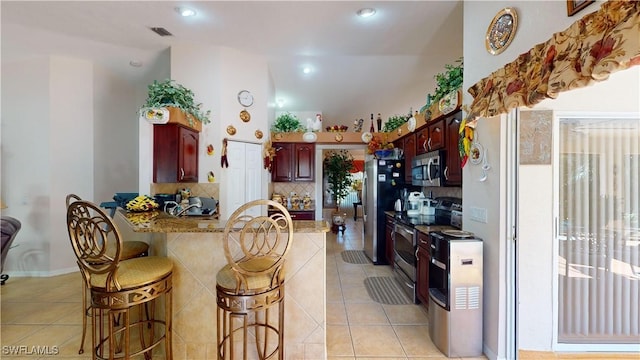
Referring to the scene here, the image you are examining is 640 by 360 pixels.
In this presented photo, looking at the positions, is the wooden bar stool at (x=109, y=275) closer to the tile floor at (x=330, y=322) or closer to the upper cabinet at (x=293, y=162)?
the tile floor at (x=330, y=322)

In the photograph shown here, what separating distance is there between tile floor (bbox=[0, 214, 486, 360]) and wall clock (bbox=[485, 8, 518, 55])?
2.44 m

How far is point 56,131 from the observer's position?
3631mm

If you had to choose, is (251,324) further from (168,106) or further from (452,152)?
(168,106)

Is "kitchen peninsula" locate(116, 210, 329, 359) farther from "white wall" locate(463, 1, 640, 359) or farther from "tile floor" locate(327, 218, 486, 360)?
"white wall" locate(463, 1, 640, 359)

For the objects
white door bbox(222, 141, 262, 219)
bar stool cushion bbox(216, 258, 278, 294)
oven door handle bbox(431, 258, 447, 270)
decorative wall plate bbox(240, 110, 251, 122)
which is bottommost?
oven door handle bbox(431, 258, 447, 270)

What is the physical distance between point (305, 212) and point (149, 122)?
301 centimetres

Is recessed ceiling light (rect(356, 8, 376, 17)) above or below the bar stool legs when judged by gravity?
above

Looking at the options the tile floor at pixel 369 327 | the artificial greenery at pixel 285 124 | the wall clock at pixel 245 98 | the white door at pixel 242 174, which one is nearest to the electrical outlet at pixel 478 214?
the tile floor at pixel 369 327

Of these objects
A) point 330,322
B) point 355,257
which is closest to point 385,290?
point 330,322

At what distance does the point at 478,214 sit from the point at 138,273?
8.29 ft

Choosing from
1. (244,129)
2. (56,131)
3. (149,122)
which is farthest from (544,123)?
(56,131)

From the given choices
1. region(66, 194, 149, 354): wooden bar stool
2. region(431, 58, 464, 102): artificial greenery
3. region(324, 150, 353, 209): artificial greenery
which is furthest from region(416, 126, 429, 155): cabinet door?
region(324, 150, 353, 209): artificial greenery

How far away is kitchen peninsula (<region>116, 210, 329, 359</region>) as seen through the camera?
6.14 feet

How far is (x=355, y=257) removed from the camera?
458 cm
